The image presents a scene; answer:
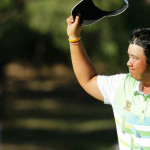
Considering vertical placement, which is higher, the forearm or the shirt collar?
the forearm

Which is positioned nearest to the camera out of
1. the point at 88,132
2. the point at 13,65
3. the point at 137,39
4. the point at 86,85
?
the point at 137,39

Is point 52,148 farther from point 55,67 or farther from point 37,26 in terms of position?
point 55,67

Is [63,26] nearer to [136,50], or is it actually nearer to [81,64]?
[81,64]

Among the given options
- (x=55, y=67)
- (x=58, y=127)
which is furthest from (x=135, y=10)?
(x=55, y=67)

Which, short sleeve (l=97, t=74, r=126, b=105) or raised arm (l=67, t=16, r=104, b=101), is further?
raised arm (l=67, t=16, r=104, b=101)

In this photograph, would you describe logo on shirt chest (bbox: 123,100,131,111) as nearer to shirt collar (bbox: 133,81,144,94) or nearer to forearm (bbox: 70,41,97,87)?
shirt collar (bbox: 133,81,144,94)

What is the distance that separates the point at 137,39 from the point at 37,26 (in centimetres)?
1340

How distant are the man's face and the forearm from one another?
371 millimetres

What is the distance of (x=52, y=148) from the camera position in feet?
41.9

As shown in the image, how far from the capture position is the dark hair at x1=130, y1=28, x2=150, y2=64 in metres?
3.00

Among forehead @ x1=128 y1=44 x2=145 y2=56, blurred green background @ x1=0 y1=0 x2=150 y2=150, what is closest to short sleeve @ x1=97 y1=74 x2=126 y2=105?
forehead @ x1=128 y1=44 x2=145 y2=56

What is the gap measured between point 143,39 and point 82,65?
0.46 meters

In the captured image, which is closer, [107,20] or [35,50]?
[107,20]

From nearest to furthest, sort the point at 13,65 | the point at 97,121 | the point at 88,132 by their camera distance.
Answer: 1. the point at 88,132
2. the point at 97,121
3. the point at 13,65
